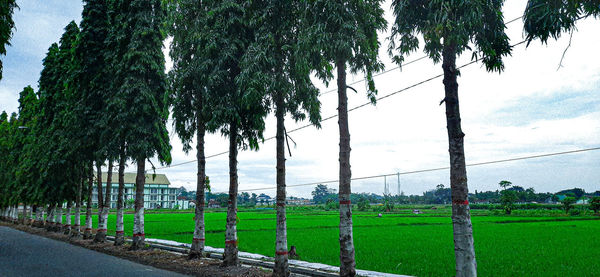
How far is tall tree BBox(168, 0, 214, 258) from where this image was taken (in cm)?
1838

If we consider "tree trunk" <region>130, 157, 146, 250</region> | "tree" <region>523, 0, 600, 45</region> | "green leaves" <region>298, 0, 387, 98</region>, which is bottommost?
"tree trunk" <region>130, 157, 146, 250</region>

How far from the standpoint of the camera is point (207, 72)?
17391mm

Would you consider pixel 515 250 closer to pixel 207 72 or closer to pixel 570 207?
pixel 207 72

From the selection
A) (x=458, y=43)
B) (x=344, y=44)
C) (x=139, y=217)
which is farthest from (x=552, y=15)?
(x=139, y=217)

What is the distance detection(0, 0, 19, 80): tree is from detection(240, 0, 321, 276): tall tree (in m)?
8.17

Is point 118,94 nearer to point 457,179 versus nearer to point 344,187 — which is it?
point 344,187

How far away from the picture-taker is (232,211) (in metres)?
17.3

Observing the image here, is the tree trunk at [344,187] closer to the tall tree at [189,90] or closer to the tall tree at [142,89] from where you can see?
the tall tree at [189,90]

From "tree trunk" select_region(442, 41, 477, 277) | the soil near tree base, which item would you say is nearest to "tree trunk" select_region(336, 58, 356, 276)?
"tree trunk" select_region(442, 41, 477, 277)

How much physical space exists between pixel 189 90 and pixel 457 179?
13.9 metres

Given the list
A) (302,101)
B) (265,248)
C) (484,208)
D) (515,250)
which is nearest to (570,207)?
(484,208)

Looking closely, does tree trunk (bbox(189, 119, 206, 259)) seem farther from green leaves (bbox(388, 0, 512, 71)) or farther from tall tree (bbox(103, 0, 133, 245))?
green leaves (bbox(388, 0, 512, 71))

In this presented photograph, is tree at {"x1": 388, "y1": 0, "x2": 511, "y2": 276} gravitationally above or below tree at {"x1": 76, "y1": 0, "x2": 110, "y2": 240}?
below

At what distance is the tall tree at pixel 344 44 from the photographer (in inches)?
497
